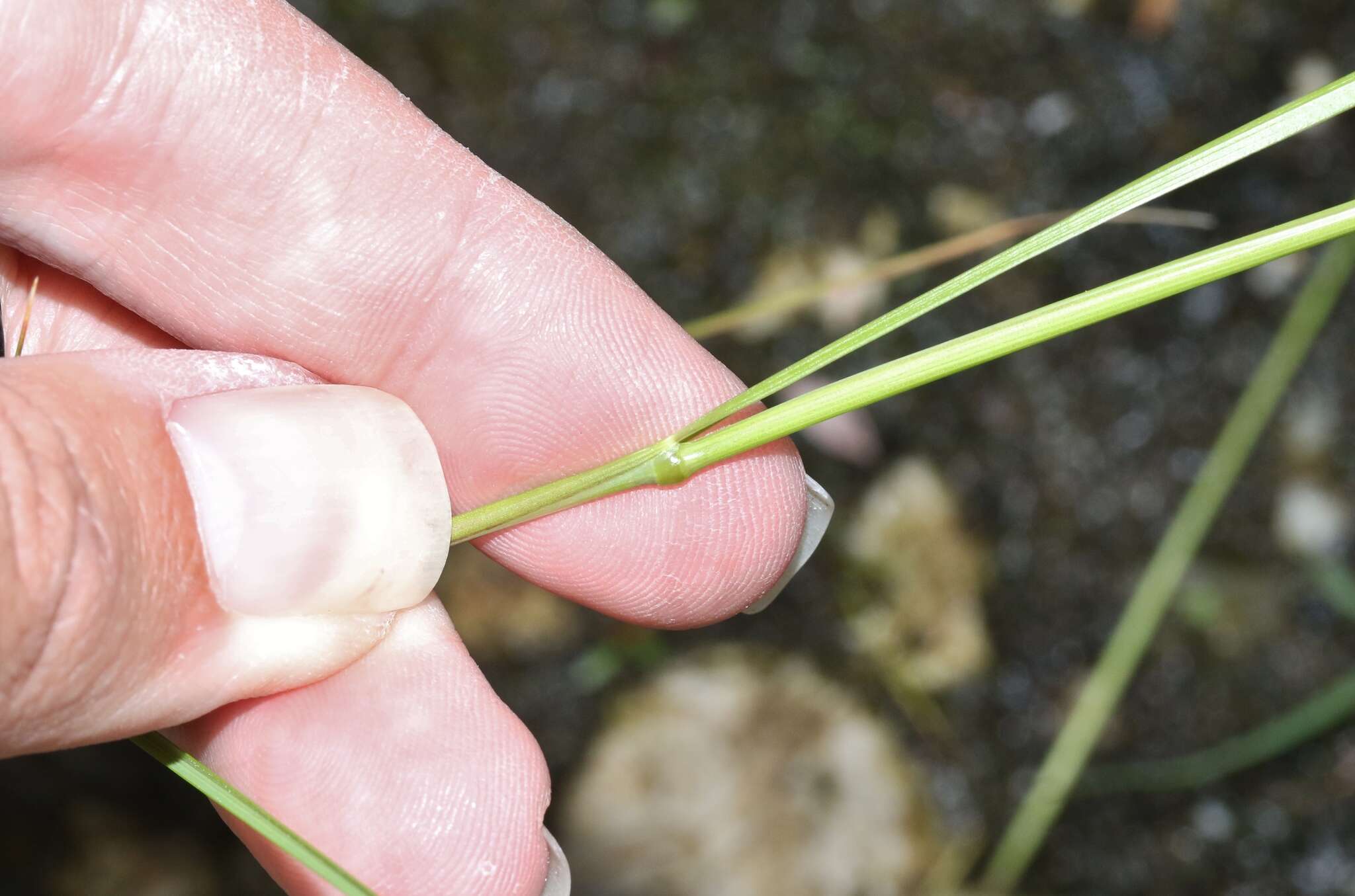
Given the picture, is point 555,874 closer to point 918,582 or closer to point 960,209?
point 918,582

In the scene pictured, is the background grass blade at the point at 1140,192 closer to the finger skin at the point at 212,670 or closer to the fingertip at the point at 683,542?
the fingertip at the point at 683,542

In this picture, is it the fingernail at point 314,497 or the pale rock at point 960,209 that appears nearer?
the fingernail at point 314,497

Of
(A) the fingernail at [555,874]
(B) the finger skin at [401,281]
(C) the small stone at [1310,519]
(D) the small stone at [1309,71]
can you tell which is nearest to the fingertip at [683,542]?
(B) the finger skin at [401,281]

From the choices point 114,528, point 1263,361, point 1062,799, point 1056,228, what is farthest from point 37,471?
point 1263,361

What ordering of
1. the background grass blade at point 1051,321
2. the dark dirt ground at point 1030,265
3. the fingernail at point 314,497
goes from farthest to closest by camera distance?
the dark dirt ground at point 1030,265 → the fingernail at point 314,497 → the background grass blade at point 1051,321

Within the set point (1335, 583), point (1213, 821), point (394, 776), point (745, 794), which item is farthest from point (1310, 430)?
point (394, 776)

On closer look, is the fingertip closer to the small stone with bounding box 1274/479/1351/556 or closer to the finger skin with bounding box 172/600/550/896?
the finger skin with bounding box 172/600/550/896

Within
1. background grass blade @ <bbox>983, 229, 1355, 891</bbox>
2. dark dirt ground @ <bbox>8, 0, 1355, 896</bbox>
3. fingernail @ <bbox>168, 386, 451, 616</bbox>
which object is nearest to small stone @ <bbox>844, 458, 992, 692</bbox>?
dark dirt ground @ <bbox>8, 0, 1355, 896</bbox>

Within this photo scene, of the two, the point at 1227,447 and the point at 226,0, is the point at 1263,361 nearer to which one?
the point at 1227,447
